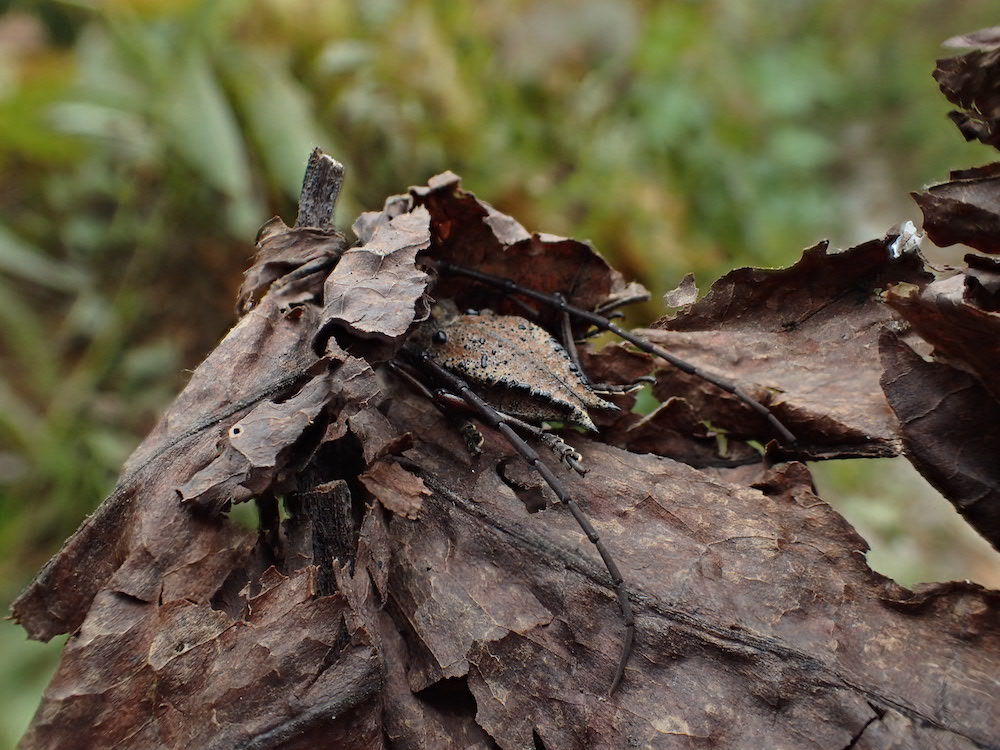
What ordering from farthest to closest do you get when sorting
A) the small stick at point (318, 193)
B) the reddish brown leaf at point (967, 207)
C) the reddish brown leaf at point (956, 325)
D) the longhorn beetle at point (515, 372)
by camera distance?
1. the small stick at point (318, 193)
2. the longhorn beetle at point (515, 372)
3. the reddish brown leaf at point (967, 207)
4. the reddish brown leaf at point (956, 325)

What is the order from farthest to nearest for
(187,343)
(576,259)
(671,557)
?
(187,343)
(576,259)
(671,557)

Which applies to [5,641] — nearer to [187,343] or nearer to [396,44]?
[187,343]

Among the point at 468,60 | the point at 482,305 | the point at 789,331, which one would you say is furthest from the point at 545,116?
the point at 789,331

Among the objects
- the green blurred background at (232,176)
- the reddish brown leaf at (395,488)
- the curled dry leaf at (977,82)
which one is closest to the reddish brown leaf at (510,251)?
the reddish brown leaf at (395,488)

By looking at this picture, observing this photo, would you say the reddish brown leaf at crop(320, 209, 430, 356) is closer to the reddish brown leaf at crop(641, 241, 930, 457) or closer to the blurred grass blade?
the reddish brown leaf at crop(641, 241, 930, 457)

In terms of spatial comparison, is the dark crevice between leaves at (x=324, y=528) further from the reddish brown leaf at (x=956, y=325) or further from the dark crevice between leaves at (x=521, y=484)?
the reddish brown leaf at (x=956, y=325)

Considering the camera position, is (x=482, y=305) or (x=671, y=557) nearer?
(x=671, y=557)

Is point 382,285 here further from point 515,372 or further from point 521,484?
point 521,484

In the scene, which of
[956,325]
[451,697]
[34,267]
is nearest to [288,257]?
[451,697]
